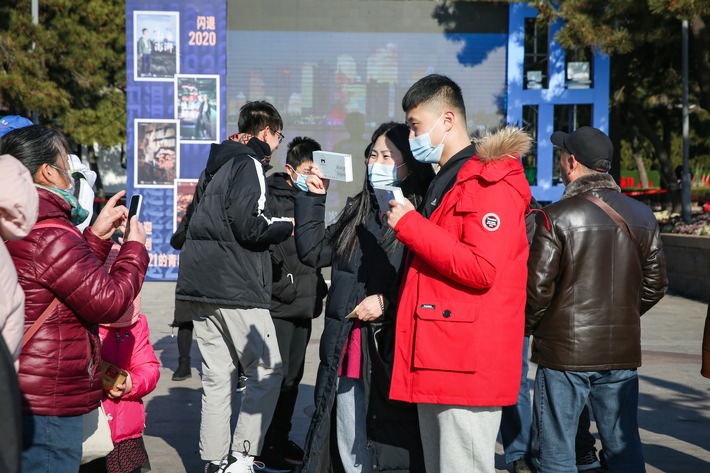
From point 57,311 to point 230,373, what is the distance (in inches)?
82.2

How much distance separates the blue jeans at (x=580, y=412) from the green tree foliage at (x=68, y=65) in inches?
634

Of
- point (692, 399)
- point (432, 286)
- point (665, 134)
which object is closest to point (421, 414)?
point (432, 286)

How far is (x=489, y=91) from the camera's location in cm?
1670

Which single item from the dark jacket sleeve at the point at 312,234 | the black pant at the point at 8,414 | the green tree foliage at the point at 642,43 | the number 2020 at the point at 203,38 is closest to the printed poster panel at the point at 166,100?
the number 2020 at the point at 203,38

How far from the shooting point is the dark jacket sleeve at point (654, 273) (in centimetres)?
456

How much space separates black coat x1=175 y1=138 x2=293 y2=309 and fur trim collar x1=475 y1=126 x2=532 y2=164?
1987 millimetres

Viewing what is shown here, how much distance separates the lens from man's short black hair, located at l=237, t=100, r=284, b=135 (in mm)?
5496

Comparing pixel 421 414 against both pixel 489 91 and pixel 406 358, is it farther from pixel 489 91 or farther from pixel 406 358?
pixel 489 91

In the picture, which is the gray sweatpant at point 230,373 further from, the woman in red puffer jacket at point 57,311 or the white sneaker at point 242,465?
the woman in red puffer jacket at point 57,311

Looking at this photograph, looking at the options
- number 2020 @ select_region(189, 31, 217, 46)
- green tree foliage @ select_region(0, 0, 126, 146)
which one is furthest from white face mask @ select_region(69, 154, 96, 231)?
green tree foliage @ select_region(0, 0, 126, 146)

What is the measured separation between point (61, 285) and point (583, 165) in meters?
2.57

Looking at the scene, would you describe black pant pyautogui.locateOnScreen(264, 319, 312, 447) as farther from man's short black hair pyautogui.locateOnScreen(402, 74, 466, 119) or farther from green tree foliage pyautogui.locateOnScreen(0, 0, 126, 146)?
green tree foliage pyautogui.locateOnScreen(0, 0, 126, 146)

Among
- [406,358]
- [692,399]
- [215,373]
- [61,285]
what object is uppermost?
[61,285]

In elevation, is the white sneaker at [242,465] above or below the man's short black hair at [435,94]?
below
